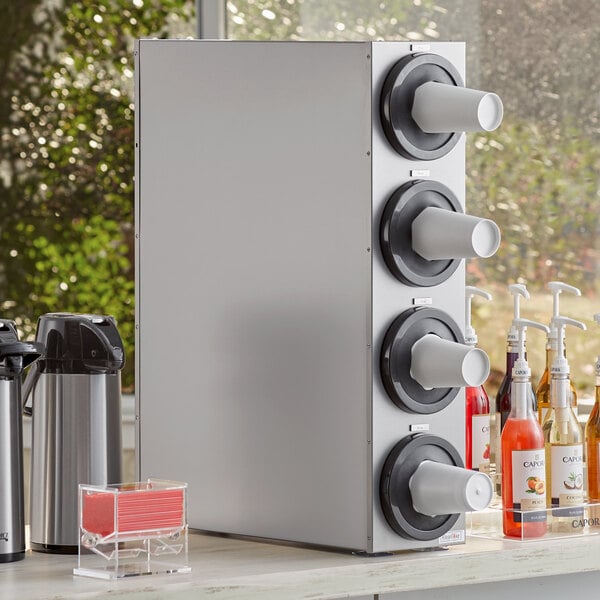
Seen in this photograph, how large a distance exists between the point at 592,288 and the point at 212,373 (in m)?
1.47

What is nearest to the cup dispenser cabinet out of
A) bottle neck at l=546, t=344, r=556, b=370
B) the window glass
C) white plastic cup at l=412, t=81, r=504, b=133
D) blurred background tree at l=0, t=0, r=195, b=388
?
white plastic cup at l=412, t=81, r=504, b=133

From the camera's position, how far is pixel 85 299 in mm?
3219

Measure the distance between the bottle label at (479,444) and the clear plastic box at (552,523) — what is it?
0.35ft

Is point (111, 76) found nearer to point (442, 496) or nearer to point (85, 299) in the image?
point (85, 299)

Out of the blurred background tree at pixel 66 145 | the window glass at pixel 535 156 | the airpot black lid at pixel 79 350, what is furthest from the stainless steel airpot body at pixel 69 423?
the blurred background tree at pixel 66 145

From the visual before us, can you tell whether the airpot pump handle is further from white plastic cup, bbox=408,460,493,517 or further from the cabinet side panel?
white plastic cup, bbox=408,460,493,517

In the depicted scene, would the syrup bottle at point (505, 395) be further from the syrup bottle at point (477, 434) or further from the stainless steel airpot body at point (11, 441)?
the stainless steel airpot body at point (11, 441)

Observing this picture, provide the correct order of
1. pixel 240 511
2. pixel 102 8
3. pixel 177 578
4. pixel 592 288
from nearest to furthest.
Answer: pixel 177 578, pixel 240 511, pixel 592 288, pixel 102 8

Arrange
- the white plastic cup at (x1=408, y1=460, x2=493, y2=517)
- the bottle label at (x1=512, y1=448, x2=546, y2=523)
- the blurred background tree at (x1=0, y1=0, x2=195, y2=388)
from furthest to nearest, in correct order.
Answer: the blurred background tree at (x1=0, y1=0, x2=195, y2=388), the bottle label at (x1=512, y1=448, x2=546, y2=523), the white plastic cup at (x1=408, y1=460, x2=493, y2=517)

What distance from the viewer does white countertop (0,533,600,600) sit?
1.14 meters

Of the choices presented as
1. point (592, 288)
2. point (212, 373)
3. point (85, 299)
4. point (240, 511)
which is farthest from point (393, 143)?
point (85, 299)

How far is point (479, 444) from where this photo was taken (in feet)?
5.21

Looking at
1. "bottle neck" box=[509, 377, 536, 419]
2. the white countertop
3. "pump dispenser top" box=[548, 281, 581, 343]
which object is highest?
"pump dispenser top" box=[548, 281, 581, 343]

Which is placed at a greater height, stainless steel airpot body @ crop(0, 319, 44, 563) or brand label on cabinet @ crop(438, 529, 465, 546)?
stainless steel airpot body @ crop(0, 319, 44, 563)
